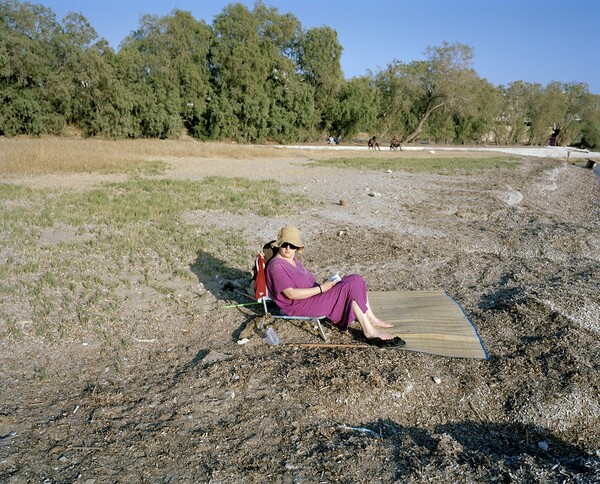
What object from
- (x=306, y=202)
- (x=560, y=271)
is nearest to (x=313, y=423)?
(x=560, y=271)

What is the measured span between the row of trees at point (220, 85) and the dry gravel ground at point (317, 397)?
33157 millimetres

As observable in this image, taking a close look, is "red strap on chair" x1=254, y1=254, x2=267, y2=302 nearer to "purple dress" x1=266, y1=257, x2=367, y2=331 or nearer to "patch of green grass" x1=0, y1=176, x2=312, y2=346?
"purple dress" x1=266, y1=257, x2=367, y2=331

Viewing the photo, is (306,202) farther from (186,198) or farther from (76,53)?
(76,53)

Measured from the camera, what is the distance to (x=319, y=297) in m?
4.89

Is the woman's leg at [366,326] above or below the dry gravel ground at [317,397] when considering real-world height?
above

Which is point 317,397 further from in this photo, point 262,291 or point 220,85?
point 220,85

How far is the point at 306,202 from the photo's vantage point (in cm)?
1215

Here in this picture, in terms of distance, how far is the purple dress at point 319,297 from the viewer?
4.88 m

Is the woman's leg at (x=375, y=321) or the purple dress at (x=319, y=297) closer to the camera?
the purple dress at (x=319, y=297)

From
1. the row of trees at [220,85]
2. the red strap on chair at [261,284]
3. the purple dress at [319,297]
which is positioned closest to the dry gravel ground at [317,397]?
the purple dress at [319,297]

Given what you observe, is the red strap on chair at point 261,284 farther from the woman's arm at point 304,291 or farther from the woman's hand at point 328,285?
the woman's hand at point 328,285

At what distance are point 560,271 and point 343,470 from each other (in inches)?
226

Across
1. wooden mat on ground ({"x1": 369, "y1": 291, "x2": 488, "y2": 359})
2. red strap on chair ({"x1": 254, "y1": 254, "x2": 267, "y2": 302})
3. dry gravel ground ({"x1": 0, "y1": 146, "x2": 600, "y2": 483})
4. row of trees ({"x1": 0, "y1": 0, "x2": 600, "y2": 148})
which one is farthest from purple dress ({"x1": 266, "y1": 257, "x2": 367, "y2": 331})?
row of trees ({"x1": 0, "y1": 0, "x2": 600, "y2": 148})

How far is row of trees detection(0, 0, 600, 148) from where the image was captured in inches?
1337
